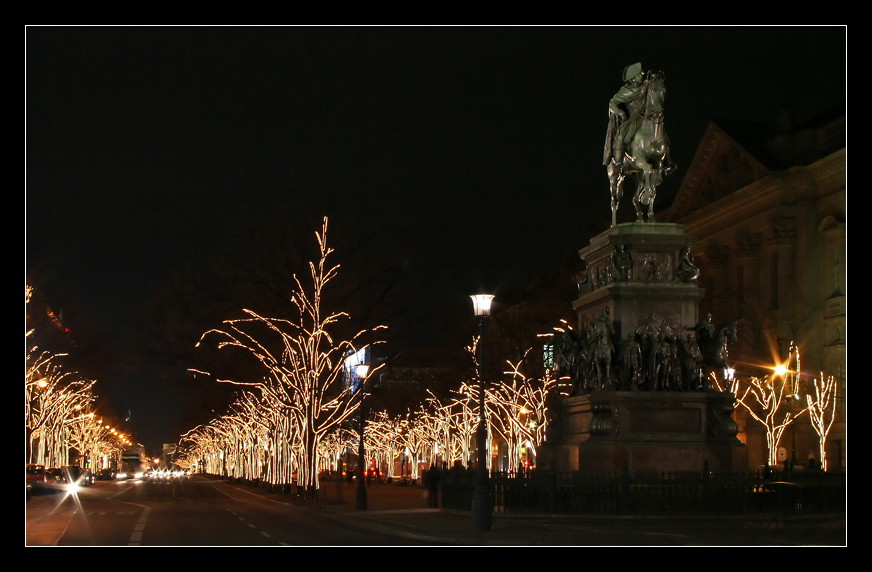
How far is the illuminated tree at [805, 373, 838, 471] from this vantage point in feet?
209

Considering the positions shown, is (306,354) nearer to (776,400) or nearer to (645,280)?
(645,280)

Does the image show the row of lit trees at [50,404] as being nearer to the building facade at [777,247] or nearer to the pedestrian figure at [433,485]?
the pedestrian figure at [433,485]

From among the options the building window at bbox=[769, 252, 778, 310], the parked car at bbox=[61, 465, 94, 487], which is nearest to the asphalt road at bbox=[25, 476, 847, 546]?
the parked car at bbox=[61, 465, 94, 487]

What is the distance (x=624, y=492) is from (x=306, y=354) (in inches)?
1001

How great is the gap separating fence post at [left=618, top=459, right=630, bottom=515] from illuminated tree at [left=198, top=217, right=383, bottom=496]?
20537 mm

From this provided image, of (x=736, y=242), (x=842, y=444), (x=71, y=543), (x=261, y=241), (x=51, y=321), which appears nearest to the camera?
(x=71, y=543)

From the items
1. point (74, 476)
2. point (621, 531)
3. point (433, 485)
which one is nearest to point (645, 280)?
point (621, 531)

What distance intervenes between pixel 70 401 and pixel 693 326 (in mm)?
93105

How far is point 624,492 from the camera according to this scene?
85.5 ft

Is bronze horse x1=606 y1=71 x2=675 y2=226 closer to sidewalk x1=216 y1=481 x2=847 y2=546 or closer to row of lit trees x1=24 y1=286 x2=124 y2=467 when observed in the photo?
sidewalk x1=216 y1=481 x2=847 y2=546

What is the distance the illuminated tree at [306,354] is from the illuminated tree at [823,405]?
24.1m

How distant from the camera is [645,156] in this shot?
29.6 meters

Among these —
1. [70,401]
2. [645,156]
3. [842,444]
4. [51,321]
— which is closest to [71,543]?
[645,156]
